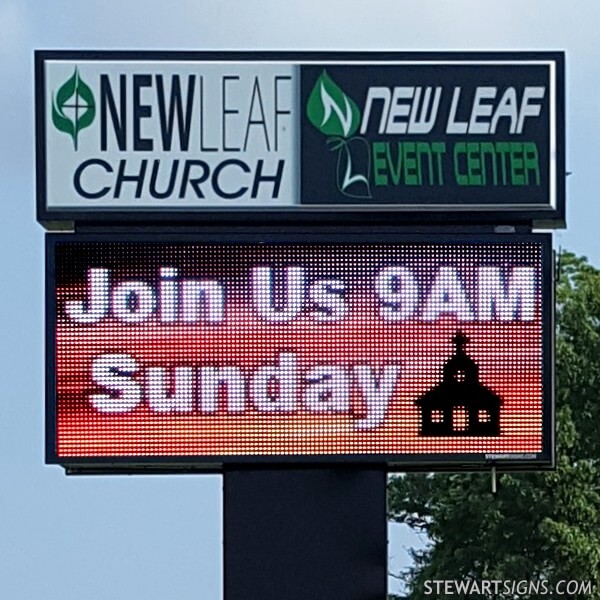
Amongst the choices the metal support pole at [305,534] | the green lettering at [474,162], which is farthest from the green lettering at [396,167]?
the metal support pole at [305,534]

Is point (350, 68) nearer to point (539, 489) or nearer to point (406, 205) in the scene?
point (406, 205)

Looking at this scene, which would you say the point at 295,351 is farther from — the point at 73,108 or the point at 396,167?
the point at 73,108

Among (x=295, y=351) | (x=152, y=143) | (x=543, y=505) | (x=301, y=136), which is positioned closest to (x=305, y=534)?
(x=295, y=351)

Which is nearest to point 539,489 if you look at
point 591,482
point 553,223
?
point 591,482

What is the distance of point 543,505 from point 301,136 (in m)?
21.8

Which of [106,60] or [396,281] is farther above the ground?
[106,60]

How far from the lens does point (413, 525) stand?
4162cm

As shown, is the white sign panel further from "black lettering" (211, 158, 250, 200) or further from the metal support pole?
the metal support pole

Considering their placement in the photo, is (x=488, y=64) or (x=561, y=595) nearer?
(x=488, y=64)

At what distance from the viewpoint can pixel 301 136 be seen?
17.9 metres

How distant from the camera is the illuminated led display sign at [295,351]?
17.2 metres

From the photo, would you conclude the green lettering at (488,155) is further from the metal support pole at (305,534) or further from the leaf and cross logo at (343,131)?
the metal support pole at (305,534)

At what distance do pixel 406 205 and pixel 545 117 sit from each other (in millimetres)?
1106

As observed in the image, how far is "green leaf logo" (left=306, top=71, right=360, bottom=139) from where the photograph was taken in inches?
701
